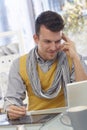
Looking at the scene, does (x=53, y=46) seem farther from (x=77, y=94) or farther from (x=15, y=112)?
(x=77, y=94)

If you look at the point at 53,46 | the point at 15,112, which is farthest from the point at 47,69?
the point at 15,112

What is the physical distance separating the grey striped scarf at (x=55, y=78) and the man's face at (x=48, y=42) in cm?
8

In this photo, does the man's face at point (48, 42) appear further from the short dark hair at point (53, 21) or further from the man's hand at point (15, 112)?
the man's hand at point (15, 112)

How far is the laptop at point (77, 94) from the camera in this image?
1.01 metres

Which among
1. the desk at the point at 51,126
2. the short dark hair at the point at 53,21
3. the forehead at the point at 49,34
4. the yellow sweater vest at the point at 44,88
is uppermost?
the short dark hair at the point at 53,21

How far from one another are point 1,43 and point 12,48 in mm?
311

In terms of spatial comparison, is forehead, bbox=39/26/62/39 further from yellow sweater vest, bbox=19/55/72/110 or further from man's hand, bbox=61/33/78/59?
yellow sweater vest, bbox=19/55/72/110

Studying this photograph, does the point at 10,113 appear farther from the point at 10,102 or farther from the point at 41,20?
the point at 41,20

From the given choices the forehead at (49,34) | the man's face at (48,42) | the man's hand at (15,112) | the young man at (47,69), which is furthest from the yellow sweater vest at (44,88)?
the man's hand at (15,112)

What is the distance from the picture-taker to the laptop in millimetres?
1013

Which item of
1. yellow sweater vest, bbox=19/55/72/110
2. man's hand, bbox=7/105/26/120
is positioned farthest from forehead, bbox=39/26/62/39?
man's hand, bbox=7/105/26/120

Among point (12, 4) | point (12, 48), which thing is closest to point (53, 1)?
point (12, 4)

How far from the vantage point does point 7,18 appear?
292cm

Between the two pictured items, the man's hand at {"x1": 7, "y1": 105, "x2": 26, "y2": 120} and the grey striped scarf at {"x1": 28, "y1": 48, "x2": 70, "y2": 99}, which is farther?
the grey striped scarf at {"x1": 28, "y1": 48, "x2": 70, "y2": 99}
